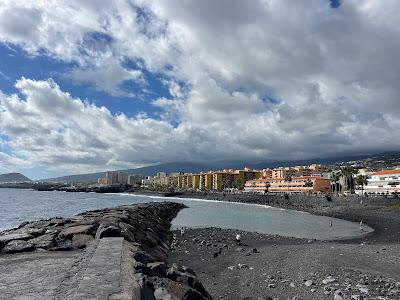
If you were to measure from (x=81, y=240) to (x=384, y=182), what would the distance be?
146556 millimetres

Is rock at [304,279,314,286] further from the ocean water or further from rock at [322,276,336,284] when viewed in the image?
the ocean water

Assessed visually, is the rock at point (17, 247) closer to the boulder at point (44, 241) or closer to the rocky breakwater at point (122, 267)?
the rocky breakwater at point (122, 267)

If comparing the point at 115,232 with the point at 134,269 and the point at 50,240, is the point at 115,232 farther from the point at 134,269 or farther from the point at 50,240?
the point at 134,269

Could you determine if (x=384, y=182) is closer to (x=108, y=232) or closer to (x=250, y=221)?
(x=250, y=221)

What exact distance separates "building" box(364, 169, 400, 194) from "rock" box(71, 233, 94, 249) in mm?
136720

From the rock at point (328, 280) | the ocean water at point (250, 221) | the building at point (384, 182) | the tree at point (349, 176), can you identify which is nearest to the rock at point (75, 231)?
the rock at point (328, 280)

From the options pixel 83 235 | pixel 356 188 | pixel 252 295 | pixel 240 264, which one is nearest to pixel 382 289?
pixel 252 295

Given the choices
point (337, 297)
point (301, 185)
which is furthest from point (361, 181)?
point (337, 297)

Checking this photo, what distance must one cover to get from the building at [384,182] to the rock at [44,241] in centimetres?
13714

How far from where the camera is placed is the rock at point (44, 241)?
13.2 m

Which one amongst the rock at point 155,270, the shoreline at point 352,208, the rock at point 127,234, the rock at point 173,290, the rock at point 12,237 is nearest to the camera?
the rock at point 173,290

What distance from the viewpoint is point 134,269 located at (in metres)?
8.78

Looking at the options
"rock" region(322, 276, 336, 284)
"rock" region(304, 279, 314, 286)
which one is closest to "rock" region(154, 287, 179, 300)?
"rock" region(304, 279, 314, 286)

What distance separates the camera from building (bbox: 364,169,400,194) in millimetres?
135250
